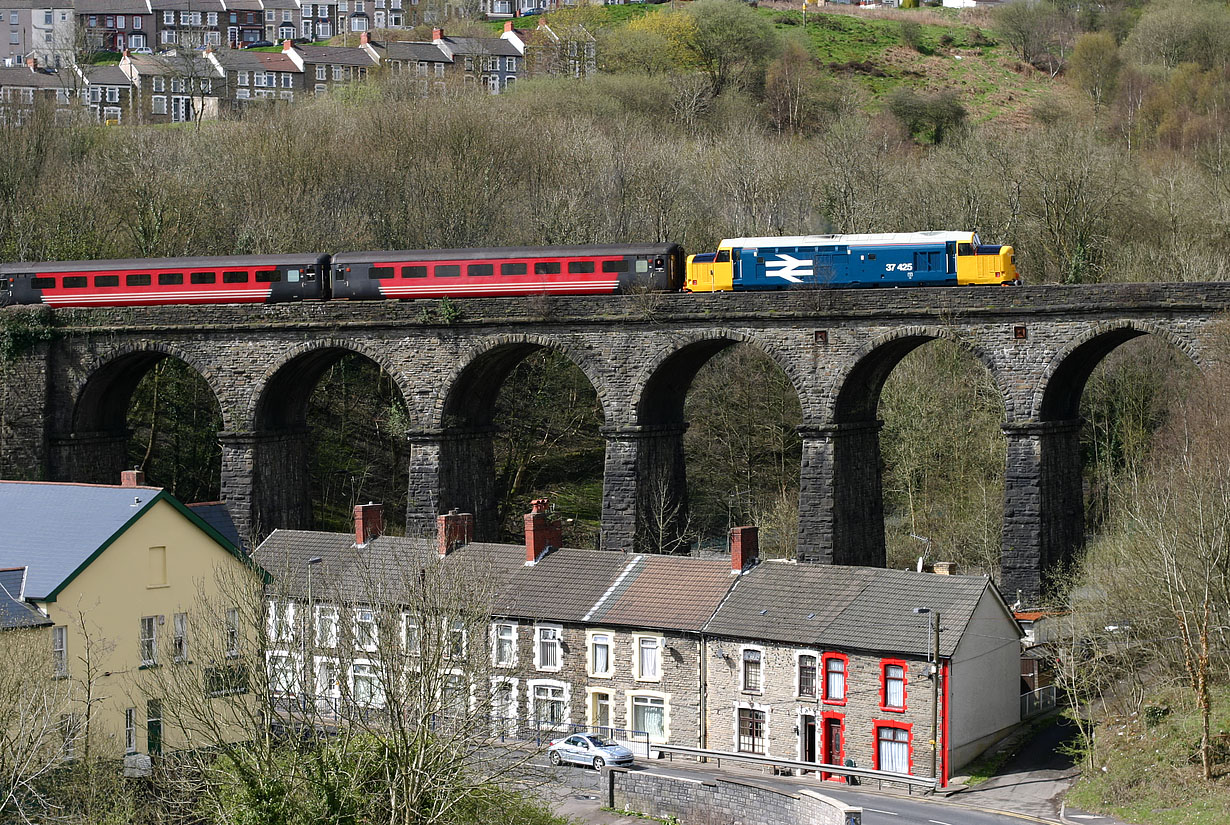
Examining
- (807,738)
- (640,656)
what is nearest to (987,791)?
(807,738)

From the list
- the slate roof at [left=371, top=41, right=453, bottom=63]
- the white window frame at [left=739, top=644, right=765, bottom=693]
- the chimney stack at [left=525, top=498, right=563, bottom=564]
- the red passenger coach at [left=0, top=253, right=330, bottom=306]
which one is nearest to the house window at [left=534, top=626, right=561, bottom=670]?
the chimney stack at [left=525, top=498, right=563, bottom=564]

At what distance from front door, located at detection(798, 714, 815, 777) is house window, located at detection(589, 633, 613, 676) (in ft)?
15.3

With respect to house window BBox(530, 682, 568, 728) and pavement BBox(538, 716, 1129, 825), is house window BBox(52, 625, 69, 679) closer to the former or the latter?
pavement BBox(538, 716, 1129, 825)

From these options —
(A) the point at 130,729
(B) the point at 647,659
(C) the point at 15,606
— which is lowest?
(A) the point at 130,729

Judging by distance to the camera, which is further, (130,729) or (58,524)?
(58,524)

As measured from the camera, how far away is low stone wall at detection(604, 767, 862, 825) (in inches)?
1312

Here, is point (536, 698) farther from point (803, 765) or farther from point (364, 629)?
point (364, 629)

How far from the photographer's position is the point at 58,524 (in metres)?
35.8

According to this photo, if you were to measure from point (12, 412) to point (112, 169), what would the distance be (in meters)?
24.4

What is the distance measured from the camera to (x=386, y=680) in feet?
97.1

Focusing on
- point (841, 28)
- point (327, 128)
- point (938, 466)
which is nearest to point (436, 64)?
point (841, 28)

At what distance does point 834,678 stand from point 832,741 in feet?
4.48

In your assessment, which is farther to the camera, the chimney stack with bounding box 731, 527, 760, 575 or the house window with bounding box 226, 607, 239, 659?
the chimney stack with bounding box 731, 527, 760, 575

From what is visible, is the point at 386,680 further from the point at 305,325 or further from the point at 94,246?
the point at 94,246
